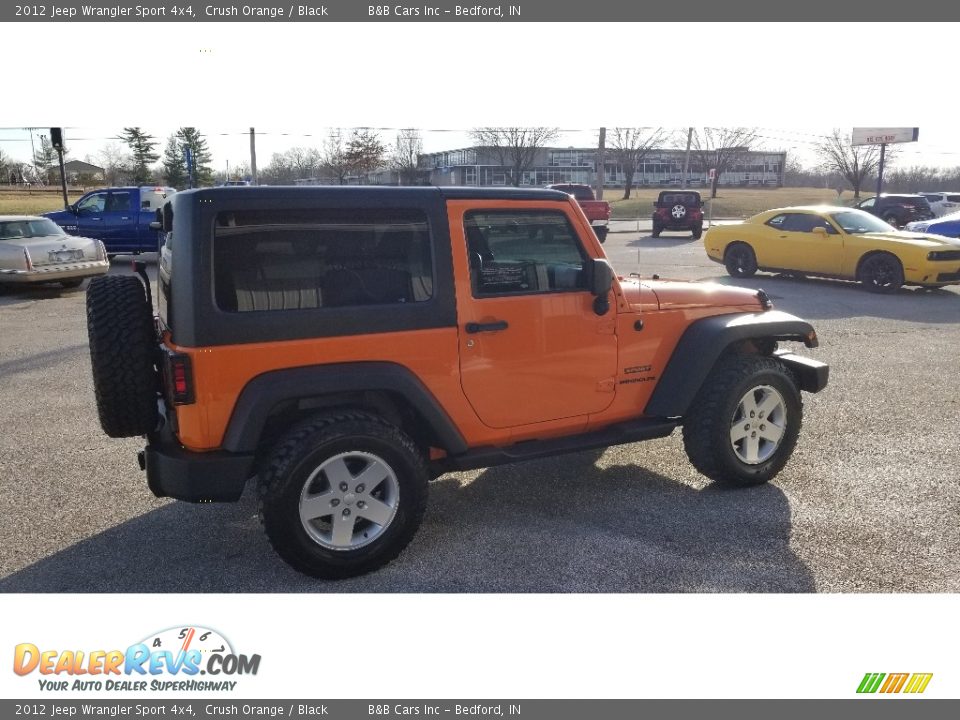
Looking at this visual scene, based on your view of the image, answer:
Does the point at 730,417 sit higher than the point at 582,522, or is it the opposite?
the point at 730,417

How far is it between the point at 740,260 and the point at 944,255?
11.9 ft

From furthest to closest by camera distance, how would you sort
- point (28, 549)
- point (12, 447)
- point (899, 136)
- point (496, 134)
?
point (496, 134)
point (899, 136)
point (12, 447)
point (28, 549)

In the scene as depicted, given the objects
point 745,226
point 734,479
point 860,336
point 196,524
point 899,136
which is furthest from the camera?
point 899,136

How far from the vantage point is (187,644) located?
9.61ft

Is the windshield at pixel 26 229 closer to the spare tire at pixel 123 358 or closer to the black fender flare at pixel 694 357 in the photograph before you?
the spare tire at pixel 123 358

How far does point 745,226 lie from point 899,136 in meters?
25.0

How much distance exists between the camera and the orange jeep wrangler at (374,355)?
10.8 ft

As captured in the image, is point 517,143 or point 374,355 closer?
point 374,355

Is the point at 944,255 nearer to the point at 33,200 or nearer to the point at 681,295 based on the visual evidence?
the point at 681,295

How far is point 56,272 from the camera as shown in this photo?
13.1 m

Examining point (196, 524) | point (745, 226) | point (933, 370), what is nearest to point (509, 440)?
point (196, 524)

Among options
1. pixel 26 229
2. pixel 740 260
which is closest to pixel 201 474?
pixel 26 229

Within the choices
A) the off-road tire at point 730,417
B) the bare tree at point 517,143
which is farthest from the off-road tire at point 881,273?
the bare tree at point 517,143

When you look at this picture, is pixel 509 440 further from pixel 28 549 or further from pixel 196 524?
pixel 28 549
